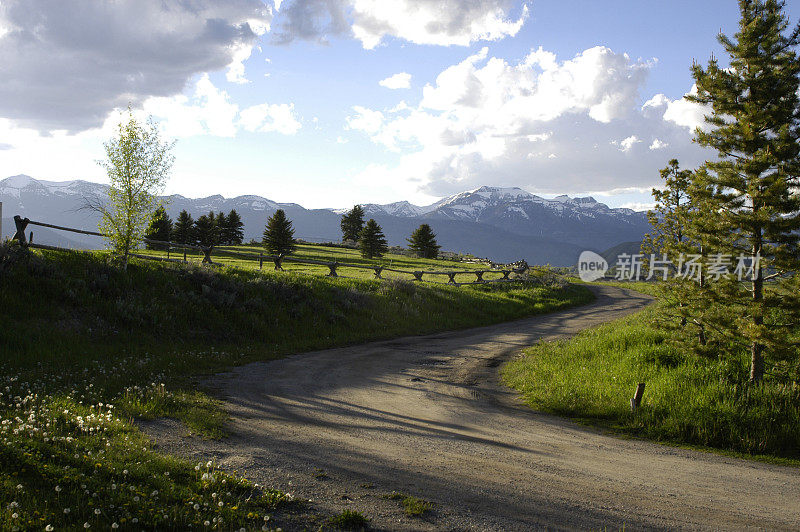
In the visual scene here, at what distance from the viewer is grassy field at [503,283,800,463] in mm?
8375

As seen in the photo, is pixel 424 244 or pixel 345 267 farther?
pixel 424 244

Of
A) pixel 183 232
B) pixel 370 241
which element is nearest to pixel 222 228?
pixel 183 232

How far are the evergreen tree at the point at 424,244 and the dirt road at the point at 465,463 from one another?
67814mm

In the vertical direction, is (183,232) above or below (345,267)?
above

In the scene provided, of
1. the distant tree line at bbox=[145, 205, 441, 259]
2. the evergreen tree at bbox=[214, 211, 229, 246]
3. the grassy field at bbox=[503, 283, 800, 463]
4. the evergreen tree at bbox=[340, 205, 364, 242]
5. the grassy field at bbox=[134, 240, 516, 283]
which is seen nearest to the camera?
the grassy field at bbox=[503, 283, 800, 463]

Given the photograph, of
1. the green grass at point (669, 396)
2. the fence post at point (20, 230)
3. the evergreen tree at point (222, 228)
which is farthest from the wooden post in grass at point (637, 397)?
the evergreen tree at point (222, 228)

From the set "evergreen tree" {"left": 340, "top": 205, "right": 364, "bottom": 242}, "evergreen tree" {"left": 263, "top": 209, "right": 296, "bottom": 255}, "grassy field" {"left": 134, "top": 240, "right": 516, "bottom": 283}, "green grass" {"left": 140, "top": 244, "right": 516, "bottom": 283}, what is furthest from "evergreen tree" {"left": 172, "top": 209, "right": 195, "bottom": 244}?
"evergreen tree" {"left": 340, "top": 205, "right": 364, "bottom": 242}

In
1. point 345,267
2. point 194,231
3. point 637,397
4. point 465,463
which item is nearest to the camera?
point 465,463

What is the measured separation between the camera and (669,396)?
953 cm

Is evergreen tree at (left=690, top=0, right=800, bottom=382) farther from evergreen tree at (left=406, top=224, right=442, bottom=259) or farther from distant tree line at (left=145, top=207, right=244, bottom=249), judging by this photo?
evergreen tree at (left=406, top=224, right=442, bottom=259)

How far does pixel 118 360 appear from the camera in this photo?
11422 millimetres

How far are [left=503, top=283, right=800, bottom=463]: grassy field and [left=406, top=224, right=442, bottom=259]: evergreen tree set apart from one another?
2593 inches

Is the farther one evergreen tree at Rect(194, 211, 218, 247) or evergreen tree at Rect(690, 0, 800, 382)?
evergreen tree at Rect(194, 211, 218, 247)

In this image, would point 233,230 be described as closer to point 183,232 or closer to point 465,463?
point 183,232
